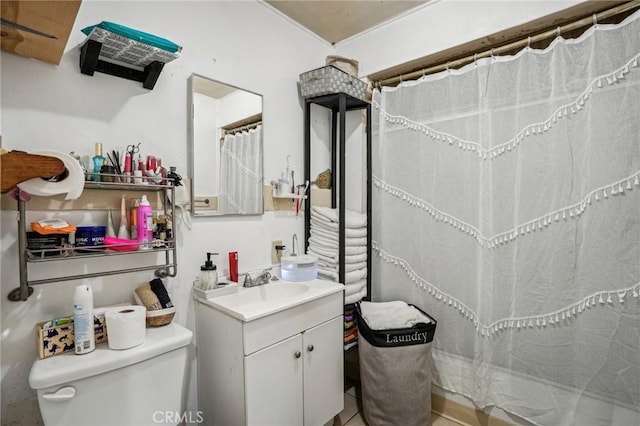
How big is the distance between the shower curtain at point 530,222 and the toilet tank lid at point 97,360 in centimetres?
133

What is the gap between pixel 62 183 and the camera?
2.99 feet

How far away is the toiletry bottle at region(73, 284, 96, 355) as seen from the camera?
3.19ft

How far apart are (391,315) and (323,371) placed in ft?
1.55

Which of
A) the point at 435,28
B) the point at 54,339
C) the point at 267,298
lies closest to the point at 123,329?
the point at 54,339

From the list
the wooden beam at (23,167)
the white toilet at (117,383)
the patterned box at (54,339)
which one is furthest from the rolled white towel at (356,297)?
the wooden beam at (23,167)

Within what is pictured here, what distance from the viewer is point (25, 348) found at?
1021 mm

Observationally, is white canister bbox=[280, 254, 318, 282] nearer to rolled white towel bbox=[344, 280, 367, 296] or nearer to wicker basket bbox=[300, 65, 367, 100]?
rolled white towel bbox=[344, 280, 367, 296]

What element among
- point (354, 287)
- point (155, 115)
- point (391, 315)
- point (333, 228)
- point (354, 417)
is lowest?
point (354, 417)

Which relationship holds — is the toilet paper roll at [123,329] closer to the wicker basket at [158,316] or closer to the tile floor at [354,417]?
the wicker basket at [158,316]

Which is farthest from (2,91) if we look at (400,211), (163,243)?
(400,211)

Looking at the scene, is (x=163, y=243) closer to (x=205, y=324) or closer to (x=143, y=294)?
(x=143, y=294)

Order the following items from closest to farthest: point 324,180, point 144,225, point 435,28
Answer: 1. point 144,225
2. point 435,28
3. point 324,180

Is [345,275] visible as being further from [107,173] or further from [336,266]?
[107,173]

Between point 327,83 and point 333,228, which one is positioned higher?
point 327,83
